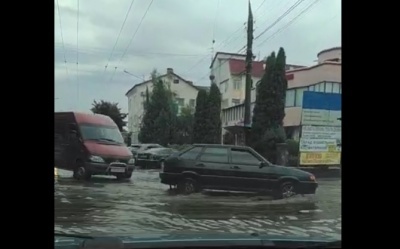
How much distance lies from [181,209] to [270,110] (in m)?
1.14

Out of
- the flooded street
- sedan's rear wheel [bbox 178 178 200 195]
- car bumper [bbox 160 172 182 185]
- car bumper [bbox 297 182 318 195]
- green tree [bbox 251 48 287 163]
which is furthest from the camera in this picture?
car bumper [bbox 297 182 318 195]

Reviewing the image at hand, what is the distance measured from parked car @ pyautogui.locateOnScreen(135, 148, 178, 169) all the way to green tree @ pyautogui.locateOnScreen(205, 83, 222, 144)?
361 mm

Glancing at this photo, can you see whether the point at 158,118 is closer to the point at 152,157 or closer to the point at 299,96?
the point at 152,157

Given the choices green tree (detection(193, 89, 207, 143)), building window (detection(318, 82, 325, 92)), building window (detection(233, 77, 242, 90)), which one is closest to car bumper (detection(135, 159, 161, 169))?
green tree (detection(193, 89, 207, 143))

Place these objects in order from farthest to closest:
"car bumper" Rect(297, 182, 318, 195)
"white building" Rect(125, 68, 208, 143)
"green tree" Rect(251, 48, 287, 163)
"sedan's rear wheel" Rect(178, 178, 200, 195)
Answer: "car bumper" Rect(297, 182, 318, 195), "sedan's rear wheel" Rect(178, 178, 200, 195), "green tree" Rect(251, 48, 287, 163), "white building" Rect(125, 68, 208, 143)

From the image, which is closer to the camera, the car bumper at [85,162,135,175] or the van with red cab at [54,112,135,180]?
the van with red cab at [54,112,135,180]

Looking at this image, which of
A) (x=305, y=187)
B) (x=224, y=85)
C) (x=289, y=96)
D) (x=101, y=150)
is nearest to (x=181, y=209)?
(x=101, y=150)

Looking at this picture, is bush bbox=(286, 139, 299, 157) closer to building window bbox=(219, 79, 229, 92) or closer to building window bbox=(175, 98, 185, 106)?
building window bbox=(219, 79, 229, 92)

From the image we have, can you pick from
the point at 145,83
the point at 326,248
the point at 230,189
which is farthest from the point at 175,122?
the point at 326,248

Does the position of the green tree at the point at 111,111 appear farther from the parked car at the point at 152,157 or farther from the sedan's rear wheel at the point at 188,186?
the sedan's rear wheel at the point at 188,186

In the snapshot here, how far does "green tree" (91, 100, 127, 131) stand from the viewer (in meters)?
3.93

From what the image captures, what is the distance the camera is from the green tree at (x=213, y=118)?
13.2ft

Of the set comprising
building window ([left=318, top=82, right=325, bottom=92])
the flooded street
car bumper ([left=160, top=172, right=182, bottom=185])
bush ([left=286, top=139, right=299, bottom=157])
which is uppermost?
building window ([left=318, top=82, right=325, bottom=92])

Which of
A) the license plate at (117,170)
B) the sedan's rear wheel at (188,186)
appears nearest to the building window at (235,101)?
the sedan's rear wheel at (188,186)
